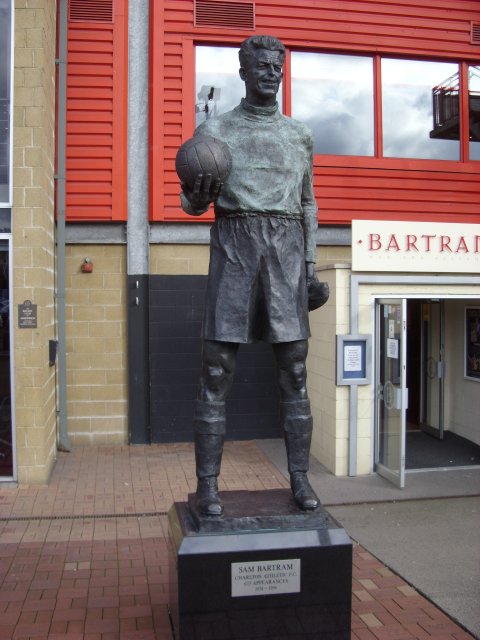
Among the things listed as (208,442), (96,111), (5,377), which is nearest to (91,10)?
(96,111)

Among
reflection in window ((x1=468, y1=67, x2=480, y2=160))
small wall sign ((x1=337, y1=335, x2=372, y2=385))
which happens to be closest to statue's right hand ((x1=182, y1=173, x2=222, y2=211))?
small wall sign ((x1=337, y1=335, x2=372, y2=385))

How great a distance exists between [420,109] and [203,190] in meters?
7.62

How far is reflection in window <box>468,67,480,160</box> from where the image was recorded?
33.7 ft

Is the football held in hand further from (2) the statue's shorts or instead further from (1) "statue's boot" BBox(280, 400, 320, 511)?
(1) "statue's boot" BBox(280, 400, 320, 511)

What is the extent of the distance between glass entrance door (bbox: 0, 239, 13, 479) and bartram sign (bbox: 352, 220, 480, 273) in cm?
373

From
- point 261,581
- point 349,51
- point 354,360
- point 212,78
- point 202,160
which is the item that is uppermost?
point 349,51

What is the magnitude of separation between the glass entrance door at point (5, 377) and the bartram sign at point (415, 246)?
12.2 feet

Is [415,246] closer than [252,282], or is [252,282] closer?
[252,282]

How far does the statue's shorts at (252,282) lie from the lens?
3.80 m

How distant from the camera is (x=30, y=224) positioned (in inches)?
283

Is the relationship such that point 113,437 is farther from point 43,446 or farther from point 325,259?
point 325,259

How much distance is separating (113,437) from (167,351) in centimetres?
137

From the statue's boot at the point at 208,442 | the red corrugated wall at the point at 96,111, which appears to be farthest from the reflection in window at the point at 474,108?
the statue's boot at the point at 208,442

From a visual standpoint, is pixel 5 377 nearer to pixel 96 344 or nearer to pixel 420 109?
pixel 96 344
